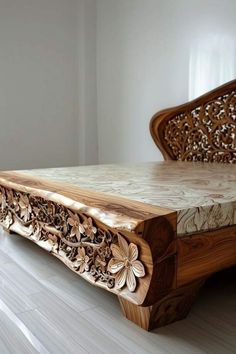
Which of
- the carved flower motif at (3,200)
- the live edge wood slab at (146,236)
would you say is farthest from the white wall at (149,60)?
the carved flower motif at (3,200)

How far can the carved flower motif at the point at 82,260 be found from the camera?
1.06m

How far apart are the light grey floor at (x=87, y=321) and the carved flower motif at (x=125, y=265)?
5.3 inches

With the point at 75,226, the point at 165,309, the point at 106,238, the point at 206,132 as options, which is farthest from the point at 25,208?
the point at 206,132

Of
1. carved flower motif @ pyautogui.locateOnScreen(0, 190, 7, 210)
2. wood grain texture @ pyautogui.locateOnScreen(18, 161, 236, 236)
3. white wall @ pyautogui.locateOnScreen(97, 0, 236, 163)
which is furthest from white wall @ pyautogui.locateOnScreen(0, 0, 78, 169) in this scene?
wood grain texture @ pyautogui.locateOnScreen(18, 161, 236, 236)

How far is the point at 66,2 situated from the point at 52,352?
2806mm

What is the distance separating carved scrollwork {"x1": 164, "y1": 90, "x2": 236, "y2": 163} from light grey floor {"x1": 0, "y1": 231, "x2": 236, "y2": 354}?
2.72 ft

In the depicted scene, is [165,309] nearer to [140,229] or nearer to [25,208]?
→ [140,229]

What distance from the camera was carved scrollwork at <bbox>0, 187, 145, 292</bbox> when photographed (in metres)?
0.89

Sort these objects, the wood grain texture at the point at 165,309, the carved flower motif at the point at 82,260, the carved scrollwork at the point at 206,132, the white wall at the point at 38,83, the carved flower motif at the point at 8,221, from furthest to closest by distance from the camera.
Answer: the white wall at the point at 38,83 → the carved scrollwork at the point at 206,132 → the carved flower motif at the point at 8,221 → the carved flower motif at the point at 82,260 → the wood grain texture at the point at 165,309

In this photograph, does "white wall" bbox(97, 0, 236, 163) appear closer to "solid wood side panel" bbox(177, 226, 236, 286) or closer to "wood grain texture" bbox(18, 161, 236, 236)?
"wood grain texture" bbox(18, 161, 236, 236)

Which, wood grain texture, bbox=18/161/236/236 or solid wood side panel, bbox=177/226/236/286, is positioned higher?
wood grain texture, bbox=18/161/236/236

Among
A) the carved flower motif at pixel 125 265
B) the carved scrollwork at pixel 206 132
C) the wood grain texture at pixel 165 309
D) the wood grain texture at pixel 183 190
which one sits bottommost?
the wood grain texture at pixel 165 309

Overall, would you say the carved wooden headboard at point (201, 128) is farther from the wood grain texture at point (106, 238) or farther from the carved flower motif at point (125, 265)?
the carved flower motif at point (125, 265)

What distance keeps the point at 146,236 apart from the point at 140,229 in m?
0.02
